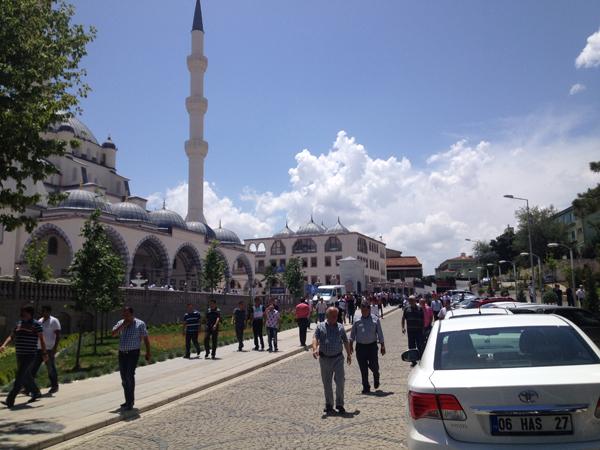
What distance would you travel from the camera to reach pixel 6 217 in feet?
31.7

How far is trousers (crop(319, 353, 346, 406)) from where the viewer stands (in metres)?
8.50

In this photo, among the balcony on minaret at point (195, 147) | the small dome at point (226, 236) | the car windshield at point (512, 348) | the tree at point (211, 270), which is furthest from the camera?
the small dome at point (226, 236)

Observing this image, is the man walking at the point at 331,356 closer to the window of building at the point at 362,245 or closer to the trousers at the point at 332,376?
the trousers at the point at 332,376

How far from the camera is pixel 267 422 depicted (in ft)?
26.6

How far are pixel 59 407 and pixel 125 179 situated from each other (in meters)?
61.7

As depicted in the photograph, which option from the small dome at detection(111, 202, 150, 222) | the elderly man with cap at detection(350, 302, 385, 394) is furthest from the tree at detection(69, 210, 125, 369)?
the small dome at detection(111, 202, 150, 222)

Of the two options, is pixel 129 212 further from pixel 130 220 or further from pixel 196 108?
pixel 196 108

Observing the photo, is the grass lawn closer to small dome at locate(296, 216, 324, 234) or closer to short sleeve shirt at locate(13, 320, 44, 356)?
short sleeve shirt at locate(13, 320, 44, 356)

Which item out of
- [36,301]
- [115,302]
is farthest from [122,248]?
[115,302]

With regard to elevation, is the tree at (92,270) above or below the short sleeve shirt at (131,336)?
above

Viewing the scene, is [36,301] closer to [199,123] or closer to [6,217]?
[6,217]

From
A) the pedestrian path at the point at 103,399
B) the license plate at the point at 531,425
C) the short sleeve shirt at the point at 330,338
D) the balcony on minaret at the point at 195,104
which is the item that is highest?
the balcony on minaret at the point at 195,104

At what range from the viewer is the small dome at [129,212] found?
5394 cm

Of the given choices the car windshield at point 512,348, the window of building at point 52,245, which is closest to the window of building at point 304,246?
the window of building at point 52,245
